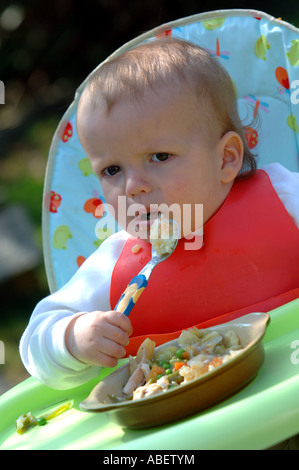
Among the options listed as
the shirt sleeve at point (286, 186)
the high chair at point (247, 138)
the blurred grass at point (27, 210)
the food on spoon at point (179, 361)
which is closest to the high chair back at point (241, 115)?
the high chair at point (247, 138)

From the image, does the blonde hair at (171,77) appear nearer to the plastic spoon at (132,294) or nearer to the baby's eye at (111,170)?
the baby's eye at (111,170)

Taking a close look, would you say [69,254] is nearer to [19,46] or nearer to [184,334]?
[184,334]

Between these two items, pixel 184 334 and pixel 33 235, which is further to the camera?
pixel 33 235

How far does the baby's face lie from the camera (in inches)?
40.8

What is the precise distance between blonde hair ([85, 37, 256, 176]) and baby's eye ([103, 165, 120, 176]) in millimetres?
96

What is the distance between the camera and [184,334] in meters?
0.93

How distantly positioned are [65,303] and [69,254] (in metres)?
0.31

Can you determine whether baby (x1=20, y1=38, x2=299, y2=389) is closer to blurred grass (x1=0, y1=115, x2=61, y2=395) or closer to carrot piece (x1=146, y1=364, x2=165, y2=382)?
carrot piece (x1=146, y1=364, x2=165, y2=382)

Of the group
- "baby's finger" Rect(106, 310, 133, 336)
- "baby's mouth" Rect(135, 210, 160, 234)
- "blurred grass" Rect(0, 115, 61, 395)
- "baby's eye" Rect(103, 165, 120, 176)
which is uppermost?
"baby's eye" Rect(103, 165, 120, 176)

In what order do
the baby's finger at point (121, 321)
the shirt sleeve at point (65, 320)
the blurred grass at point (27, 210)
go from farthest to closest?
1. the blurred grass at point (27, 210)
2. the shirt sleeve at point (65, 320)
3. the baby's finger at point (121, 321)

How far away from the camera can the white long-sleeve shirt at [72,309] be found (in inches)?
41.4

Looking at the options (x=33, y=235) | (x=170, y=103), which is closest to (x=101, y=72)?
(x=170, y=103)

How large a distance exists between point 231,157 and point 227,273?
204 millimetres

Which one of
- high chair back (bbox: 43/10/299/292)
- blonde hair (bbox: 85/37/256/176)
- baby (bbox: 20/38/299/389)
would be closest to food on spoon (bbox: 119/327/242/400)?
baby (bbox: 20/38/299/389)
